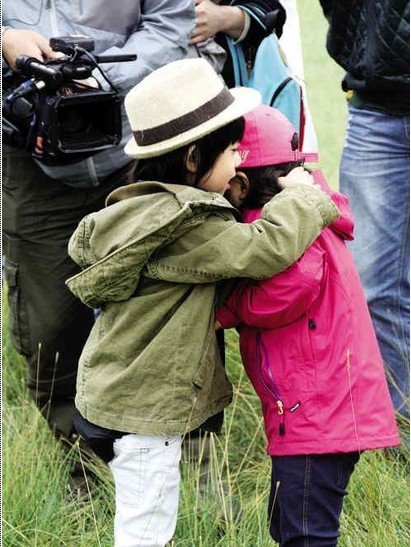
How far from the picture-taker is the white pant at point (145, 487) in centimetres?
272

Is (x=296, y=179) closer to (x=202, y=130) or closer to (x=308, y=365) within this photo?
(x=202, y=130)

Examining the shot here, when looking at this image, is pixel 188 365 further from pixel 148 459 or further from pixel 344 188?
pixel 344 188

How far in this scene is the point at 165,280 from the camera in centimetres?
263

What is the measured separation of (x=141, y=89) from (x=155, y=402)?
0.74 meters

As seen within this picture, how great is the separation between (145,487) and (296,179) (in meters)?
0.84

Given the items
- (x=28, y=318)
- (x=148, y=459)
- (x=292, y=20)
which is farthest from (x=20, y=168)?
(x=148, y=459)

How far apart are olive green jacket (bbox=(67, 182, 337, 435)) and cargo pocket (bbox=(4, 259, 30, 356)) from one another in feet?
3.71

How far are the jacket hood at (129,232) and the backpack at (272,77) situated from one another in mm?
932

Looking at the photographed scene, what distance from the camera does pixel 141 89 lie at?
2609 millimetres

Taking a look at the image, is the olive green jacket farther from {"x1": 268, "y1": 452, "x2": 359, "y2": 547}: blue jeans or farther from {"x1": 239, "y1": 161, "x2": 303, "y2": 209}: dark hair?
{"x1": 268, "y1": 452, "x2": 359, "y2": 547}: blue jeans

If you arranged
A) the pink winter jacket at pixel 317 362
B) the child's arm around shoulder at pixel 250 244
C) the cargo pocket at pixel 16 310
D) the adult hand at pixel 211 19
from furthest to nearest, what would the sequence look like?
the cargo pocket at pixel 16 310, the adult hand at pixel 211 19, the pink winter jacket at pixel 317 362, the child's arm around shoulder at pixel 250 244

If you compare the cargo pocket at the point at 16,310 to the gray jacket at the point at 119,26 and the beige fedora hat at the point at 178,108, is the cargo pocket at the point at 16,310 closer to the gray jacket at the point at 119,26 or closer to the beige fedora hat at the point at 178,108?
the gray jacket at the point at 119,26

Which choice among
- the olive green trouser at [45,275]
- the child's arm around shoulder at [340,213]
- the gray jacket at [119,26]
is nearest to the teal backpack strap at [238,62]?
the gray jacket at [119,26]

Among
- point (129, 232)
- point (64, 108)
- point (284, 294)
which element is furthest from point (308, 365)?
point (64, 108)
